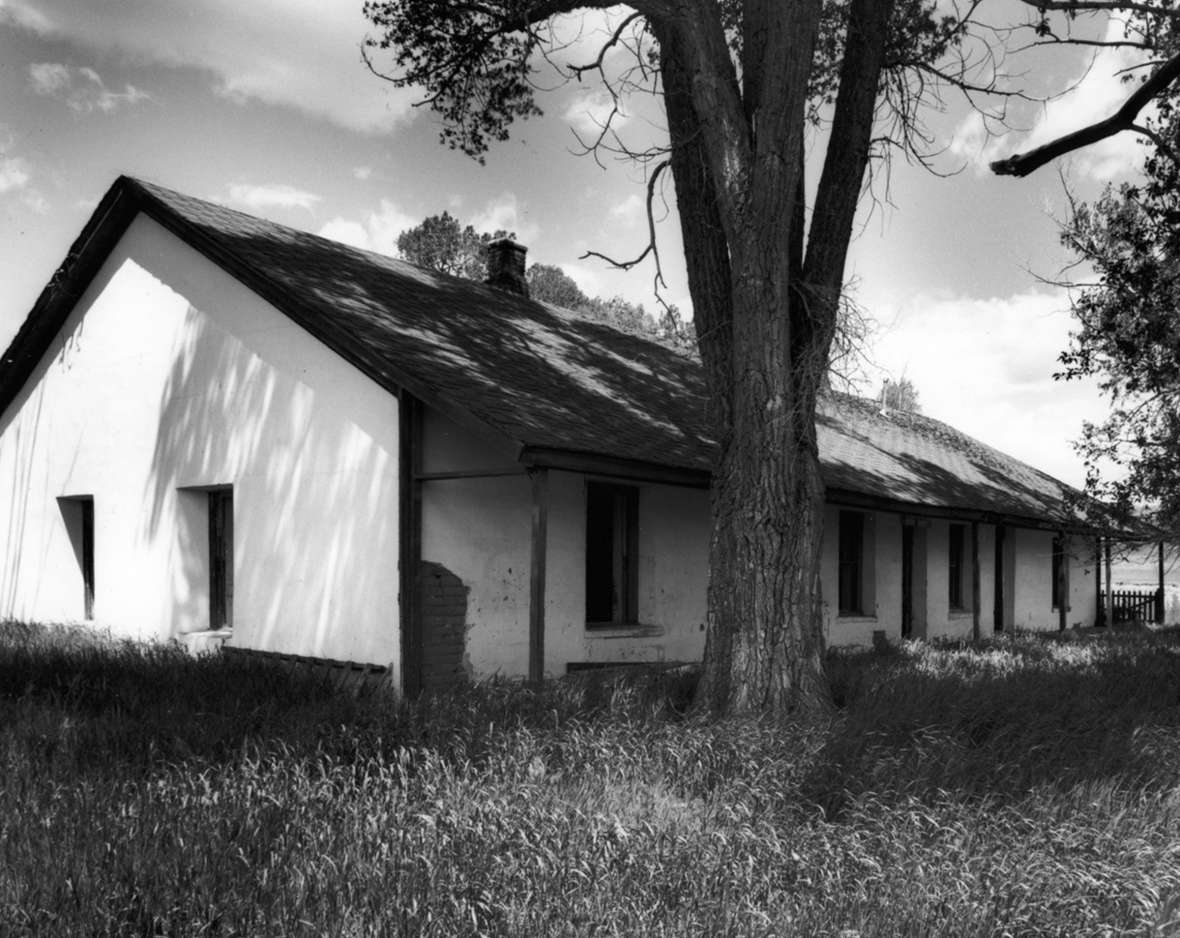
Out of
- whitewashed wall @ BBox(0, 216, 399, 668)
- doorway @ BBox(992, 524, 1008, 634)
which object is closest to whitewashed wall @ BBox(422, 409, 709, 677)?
whitewashed wall @ BBox(0, 216, 399, 668)

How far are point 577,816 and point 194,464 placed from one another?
339 inches

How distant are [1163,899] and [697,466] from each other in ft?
23.4

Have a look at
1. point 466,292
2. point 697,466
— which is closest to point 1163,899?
point 697,466

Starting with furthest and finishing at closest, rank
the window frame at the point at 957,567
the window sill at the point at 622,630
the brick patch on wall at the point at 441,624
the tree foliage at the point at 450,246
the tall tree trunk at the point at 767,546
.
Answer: the tree foliage at the point at 450,246 < the window frame at the point at 957,567 < the window sill at the point at 622,630 < the brick patch on wall at the point at 441,624 < the tall tree trunk at the point at 767,546

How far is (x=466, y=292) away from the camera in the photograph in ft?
51.4

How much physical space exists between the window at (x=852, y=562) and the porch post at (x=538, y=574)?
27.9 feet

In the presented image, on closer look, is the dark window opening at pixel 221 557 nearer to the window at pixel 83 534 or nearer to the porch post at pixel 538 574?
the window at pixel 83 534

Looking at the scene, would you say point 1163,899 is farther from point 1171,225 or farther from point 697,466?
point 1171,225

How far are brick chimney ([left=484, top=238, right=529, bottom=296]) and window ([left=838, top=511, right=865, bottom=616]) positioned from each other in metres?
6.52

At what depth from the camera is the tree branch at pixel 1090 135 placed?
11156 millimetres

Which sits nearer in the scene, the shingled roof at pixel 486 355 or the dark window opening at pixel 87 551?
the shingled roof at pixel 486 355

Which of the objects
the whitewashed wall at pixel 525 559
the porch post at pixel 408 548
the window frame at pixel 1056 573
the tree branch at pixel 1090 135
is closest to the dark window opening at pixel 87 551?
the porch post at pixel 408 548

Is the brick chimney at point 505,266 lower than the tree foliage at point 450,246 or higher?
lower

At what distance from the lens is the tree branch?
1116 centimetres
